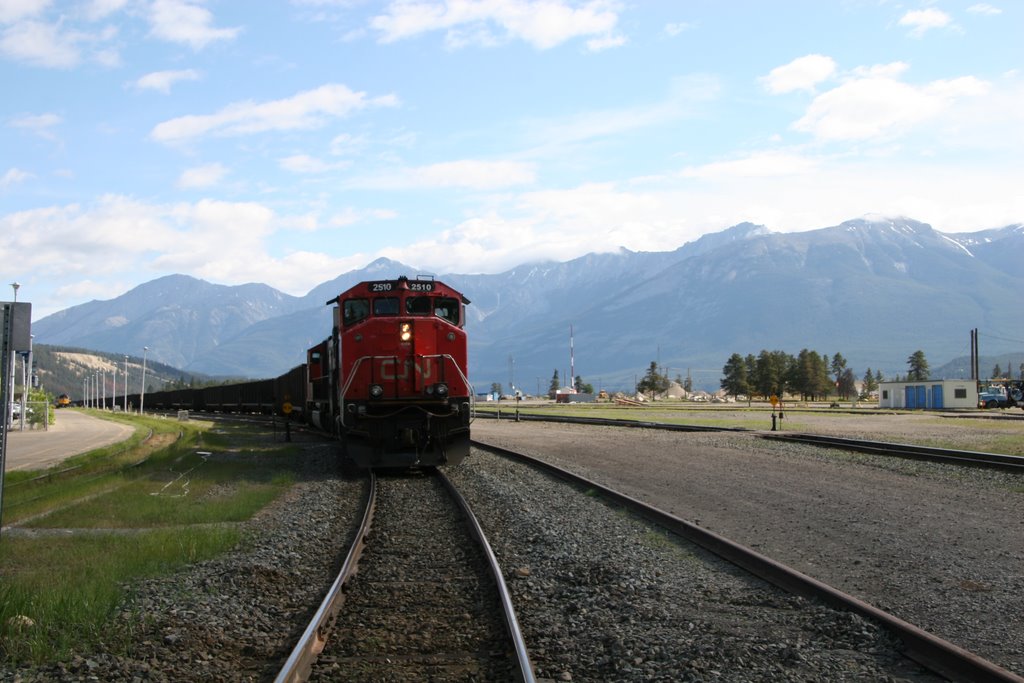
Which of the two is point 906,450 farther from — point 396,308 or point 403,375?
point 396,308

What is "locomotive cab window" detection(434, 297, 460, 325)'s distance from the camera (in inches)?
796

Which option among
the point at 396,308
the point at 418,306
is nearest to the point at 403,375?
the point at 396,308

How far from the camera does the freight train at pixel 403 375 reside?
1895 centimetres

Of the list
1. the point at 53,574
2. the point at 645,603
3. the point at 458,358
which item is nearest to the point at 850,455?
the point at 458,358

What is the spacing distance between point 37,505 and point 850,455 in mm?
19178

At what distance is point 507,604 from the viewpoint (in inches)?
303

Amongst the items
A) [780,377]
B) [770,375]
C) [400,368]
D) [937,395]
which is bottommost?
[937,395]

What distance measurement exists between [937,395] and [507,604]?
260 ft

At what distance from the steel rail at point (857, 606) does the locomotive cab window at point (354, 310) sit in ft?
28.2

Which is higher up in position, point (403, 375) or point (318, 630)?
point (403, 375)

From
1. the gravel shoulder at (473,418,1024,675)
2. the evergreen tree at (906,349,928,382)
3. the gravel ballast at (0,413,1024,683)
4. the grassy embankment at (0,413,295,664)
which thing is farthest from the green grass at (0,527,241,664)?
the evergreen tree at (906,349,928,382)

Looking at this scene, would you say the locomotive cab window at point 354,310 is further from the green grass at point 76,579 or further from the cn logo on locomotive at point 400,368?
the green grass at point 76,579

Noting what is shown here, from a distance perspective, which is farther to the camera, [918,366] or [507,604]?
[918,366]

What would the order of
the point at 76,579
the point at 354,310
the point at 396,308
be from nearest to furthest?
the point at 76,579
the point at 396,308
the point at 354,310
